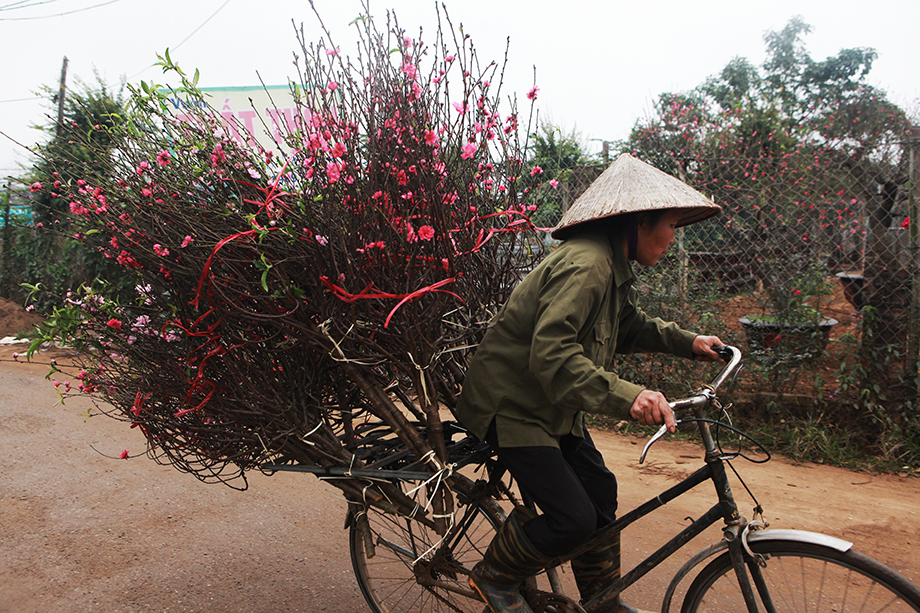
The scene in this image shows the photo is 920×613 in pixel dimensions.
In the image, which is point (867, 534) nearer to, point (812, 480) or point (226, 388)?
point (812, 480)

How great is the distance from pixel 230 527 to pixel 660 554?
8.87 feet

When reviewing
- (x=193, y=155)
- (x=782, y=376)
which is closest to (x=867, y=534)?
(x=782, y=376)


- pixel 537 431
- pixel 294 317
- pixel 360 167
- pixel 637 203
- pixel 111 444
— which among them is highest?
pixel 360 167

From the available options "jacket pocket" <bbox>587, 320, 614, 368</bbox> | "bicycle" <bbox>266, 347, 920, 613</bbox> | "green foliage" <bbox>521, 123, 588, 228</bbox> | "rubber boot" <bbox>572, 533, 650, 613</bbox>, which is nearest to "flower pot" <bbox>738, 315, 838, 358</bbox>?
"green foliage" <bbox>521, 123, 588, 228</bbox>

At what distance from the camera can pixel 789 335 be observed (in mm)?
4930

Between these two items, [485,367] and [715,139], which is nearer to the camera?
[485,367]

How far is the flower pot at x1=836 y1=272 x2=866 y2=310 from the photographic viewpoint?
482cm

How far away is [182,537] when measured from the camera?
359cm

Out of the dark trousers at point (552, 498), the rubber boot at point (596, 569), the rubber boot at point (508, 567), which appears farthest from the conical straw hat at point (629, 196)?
the rubber boot at point (596, 569)

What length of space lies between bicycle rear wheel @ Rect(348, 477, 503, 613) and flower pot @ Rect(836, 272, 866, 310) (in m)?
3.87

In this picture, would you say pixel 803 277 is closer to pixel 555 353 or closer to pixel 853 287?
pixel 853 287

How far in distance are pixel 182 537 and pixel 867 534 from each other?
3.93 meters

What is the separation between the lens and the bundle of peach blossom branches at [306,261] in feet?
6.34

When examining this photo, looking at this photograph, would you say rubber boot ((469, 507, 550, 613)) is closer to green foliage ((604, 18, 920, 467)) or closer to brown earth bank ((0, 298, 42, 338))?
green foliage ((604, 18, 920, 467))
